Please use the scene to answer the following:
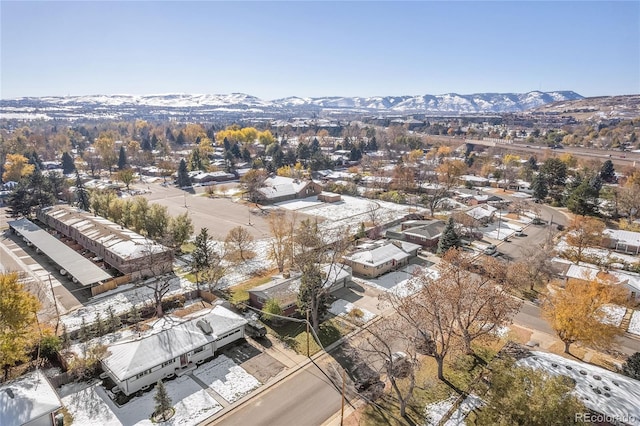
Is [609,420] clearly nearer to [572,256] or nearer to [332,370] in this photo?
[332,370]

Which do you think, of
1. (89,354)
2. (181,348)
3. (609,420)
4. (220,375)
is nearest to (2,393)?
(89,354)

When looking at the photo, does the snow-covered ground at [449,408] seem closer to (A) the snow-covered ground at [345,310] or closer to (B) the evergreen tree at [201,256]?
(A) the snow-covered ground at [345,310]

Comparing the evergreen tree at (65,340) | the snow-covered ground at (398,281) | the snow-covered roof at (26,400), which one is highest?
the snow-covered roof at (26,400)

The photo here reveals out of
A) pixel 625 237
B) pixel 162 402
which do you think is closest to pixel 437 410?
pixel 162 402

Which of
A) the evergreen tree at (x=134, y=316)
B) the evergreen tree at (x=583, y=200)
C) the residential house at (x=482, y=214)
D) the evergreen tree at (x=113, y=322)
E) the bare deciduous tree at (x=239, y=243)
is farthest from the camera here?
the evergreen tree at (x=583, y=200)

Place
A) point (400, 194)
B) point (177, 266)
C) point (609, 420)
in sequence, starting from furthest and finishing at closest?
point (400, 194) < point (177, 266) < point (609, 420)

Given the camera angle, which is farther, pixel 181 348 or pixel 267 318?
pixel 267 318

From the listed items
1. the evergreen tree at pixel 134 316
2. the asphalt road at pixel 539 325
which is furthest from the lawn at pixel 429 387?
the evergreen tree at pixel 134 316
